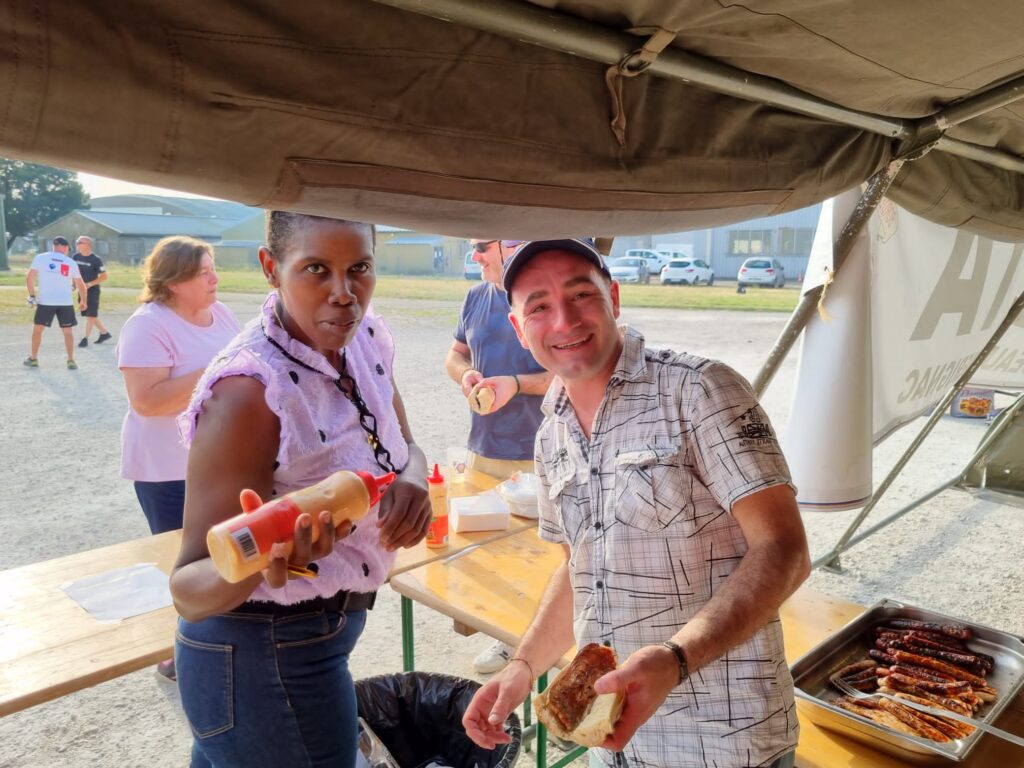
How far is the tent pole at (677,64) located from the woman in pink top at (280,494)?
0.76 m

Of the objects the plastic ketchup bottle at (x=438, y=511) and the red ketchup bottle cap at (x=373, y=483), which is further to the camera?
the plastic ketchup bottle at (x=438, y=511)

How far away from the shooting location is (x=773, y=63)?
A: 135cm

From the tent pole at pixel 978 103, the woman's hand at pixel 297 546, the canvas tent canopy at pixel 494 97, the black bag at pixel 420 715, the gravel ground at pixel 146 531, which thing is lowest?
the gravel ground at pixel 146 531

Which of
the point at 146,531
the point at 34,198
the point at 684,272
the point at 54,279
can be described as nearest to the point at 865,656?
the point at 146,531

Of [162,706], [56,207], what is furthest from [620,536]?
[56,207]

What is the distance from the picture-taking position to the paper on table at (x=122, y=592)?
97.0 inches

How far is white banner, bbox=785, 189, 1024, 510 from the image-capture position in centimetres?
240

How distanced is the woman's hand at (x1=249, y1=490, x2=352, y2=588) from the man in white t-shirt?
12.6 metres

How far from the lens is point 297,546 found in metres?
1.27

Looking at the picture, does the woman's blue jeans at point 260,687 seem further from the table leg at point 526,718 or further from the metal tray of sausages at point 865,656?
the table leg at point 526,718

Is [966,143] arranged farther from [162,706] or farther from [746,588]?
[162,706]

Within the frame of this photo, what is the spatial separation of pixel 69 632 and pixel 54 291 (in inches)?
451

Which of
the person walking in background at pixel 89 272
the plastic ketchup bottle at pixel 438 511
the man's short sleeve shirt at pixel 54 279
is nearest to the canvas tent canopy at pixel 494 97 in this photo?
the plastic ketchup bottle at pixel 438 511

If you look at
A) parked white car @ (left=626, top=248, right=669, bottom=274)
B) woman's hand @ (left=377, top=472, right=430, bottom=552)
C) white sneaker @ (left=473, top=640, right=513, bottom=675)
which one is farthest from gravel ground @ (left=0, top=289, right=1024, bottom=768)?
parked white car @ (left=626, top=248, right=669, bottom=274)
